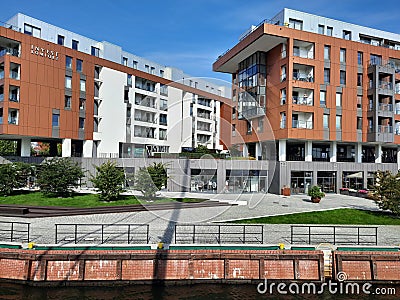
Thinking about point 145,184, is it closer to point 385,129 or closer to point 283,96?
point 283,96

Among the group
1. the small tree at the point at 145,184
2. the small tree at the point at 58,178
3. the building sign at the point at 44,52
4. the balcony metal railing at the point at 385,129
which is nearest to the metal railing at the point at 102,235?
the small tree at the point at 145,184

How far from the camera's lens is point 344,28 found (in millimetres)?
A: 48094

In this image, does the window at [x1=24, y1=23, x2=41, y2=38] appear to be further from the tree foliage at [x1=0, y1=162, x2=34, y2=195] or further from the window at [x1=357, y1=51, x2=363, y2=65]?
the window at [x1=357, y1=51, x2=363, y2=65]

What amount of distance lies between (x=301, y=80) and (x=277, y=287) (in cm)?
3247

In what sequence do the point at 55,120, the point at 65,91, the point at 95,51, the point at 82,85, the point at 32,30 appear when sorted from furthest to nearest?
the point at 95,51 → the point at 82,85 → the point at 65,91 → the point at 32,30 → the point at 55,120

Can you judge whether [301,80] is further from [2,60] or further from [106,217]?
[2,60]

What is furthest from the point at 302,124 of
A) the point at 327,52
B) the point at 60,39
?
the point at 60,39

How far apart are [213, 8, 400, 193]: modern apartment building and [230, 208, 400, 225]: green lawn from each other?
13.9 meters

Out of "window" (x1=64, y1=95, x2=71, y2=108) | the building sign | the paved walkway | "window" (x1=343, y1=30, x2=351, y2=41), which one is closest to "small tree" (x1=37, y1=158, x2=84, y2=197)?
the paved walkway

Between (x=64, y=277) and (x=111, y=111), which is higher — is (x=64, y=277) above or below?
below

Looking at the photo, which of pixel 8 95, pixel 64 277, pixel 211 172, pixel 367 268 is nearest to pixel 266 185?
pixel 211 172

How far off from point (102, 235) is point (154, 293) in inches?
153

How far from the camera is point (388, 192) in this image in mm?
24141

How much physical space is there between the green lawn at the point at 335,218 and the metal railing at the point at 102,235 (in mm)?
7066
